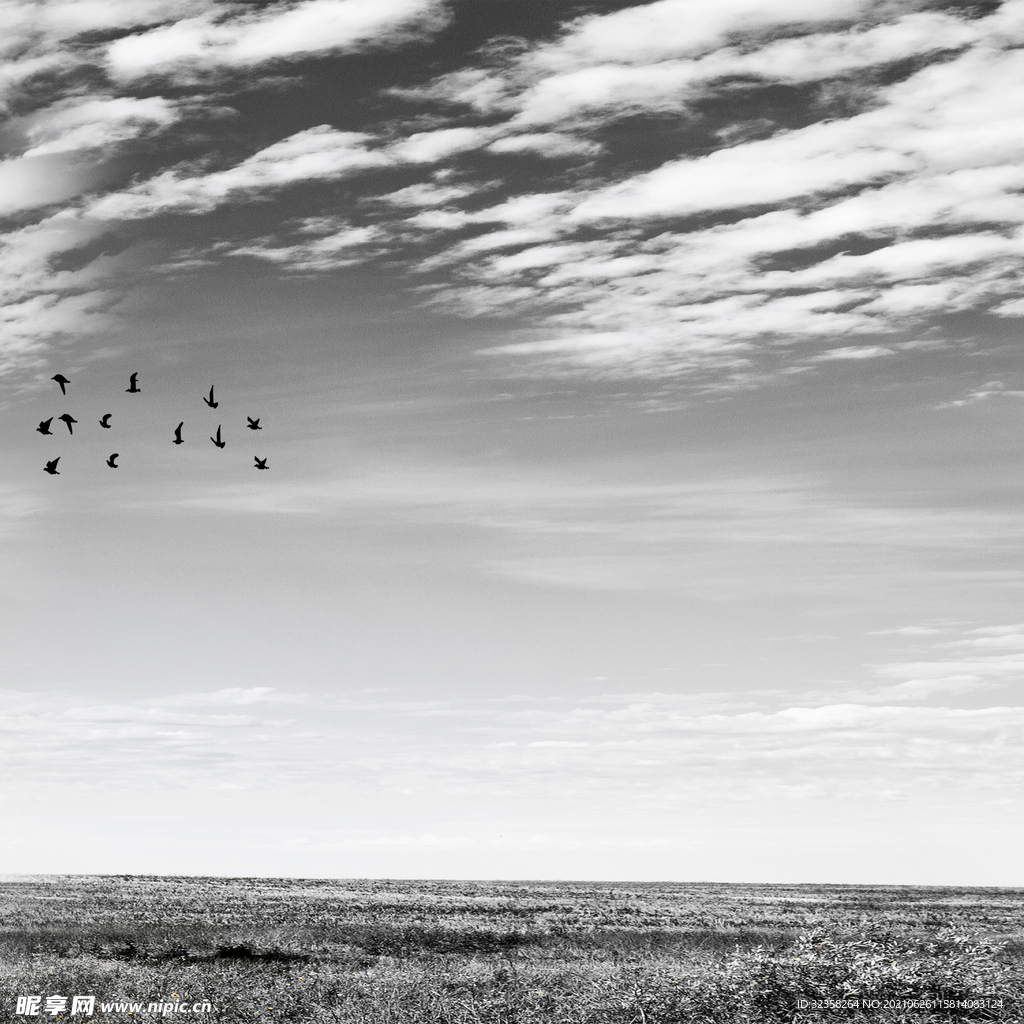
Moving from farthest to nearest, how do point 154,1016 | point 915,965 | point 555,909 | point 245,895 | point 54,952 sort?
point 245,895 → point 555,909 → point 54,952 → point 915,965 → point 154,1016

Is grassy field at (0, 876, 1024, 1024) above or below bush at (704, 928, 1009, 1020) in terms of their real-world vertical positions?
below

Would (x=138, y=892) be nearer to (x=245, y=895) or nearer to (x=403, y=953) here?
(x=245, y=895)

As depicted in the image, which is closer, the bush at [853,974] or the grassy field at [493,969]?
the grassy field at [493,969]

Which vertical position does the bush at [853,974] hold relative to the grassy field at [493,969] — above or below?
above

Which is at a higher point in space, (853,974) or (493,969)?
(853,974)

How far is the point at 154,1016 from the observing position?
22.1m

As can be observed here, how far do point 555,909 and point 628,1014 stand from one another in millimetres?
40618

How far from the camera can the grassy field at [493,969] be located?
22.8 m

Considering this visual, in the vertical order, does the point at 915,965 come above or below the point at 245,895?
above

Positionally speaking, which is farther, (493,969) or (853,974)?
(493,969)

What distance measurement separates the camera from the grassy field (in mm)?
22828

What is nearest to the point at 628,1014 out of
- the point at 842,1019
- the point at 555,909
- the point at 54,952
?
the point at 842,1019

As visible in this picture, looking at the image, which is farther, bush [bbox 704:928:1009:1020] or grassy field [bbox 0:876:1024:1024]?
bush [bbox 704:928:1009:1020]

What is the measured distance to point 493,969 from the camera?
3027 cm
